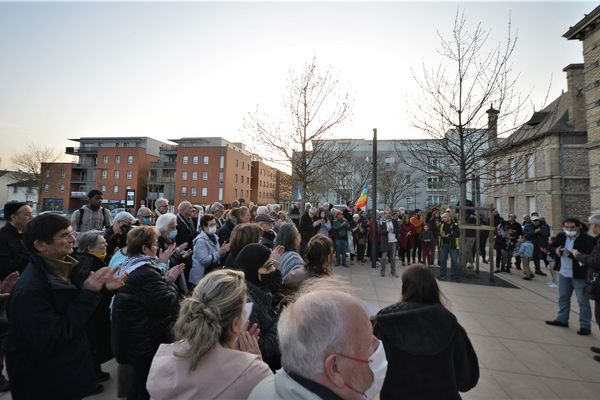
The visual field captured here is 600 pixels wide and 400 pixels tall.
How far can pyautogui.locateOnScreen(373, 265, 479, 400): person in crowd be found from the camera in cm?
220

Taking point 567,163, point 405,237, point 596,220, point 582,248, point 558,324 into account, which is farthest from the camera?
point 567,163

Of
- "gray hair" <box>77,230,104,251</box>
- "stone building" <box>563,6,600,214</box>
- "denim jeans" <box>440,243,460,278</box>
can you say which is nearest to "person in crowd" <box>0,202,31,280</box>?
"gray hair" <box>77,230,104,251</box>

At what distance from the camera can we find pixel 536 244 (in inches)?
439

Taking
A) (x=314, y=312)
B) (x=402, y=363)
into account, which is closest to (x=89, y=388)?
(x=314, y=312)

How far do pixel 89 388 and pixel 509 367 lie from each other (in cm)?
524

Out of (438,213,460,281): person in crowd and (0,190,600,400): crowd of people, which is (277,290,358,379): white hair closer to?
(0,190,600,400): crowd of people

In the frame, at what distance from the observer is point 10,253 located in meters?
3.41

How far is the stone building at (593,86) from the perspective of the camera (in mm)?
19500

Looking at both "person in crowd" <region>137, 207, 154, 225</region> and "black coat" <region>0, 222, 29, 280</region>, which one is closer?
"black coat" <region>0, 222, 29, 280</region>

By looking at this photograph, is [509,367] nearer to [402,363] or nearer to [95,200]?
[402,363]

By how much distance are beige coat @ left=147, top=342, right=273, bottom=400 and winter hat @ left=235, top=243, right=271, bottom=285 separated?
113cm

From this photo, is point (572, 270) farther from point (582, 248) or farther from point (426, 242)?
point (426, 242)

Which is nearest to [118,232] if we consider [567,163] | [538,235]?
[538,235]

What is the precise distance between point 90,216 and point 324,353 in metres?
6.69
